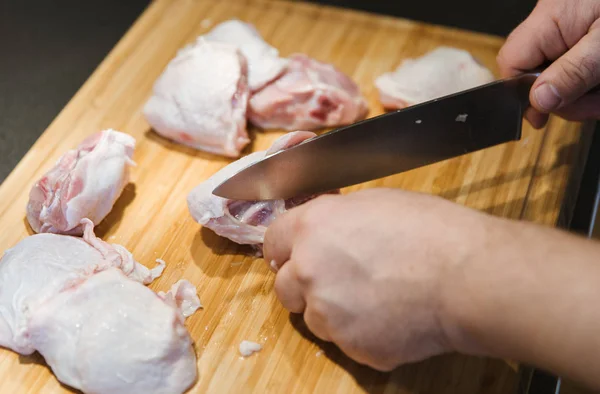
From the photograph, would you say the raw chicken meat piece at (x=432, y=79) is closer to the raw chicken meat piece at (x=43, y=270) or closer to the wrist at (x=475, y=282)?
the wrist at (x=475, y=282)

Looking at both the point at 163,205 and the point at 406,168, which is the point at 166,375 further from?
the point at 406,168

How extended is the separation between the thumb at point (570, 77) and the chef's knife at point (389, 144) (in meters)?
0.09

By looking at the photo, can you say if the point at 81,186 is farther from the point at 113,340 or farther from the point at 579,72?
the point at 579,72

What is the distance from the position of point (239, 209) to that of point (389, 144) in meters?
0.53

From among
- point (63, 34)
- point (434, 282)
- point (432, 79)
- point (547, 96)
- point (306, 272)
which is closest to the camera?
point (434, 282)

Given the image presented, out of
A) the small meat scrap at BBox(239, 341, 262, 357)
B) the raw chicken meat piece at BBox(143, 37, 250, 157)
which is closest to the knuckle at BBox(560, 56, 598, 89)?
the raw chicken meat piece at BBox(143, 37, 250, 157)

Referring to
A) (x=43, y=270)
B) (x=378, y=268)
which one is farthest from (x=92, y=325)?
(x=378, y=268)

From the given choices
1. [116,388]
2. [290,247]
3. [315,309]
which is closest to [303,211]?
[290,247]

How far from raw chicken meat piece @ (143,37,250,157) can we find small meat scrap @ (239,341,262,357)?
763 mm

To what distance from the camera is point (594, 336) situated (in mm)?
1277

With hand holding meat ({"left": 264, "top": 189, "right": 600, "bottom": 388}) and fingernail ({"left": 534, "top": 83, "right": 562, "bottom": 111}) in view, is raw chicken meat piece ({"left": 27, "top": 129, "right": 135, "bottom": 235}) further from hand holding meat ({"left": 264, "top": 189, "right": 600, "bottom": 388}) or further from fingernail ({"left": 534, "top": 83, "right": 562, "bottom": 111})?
fingernail ({"left": 534, "top": 83, "right": 562, "bottom": 111})

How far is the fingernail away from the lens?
1.92 meters

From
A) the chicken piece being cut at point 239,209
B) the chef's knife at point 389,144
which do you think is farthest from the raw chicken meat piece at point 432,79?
the chicken piece being cut at point 239,209

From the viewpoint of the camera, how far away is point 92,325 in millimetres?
1679
